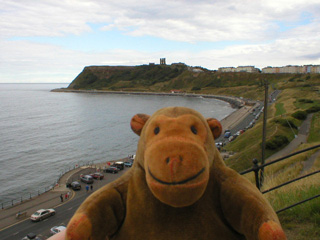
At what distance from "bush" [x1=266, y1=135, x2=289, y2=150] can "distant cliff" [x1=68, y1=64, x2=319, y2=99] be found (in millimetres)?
74417

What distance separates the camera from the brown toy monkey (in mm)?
1755

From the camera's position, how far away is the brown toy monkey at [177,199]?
5.76 feet

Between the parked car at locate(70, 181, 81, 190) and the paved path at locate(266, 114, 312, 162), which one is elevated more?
the paved path at locate(266, 114, 312, 162)

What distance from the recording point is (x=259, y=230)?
179cm

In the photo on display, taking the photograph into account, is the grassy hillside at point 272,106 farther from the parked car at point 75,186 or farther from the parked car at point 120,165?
the parked car at point 75,186

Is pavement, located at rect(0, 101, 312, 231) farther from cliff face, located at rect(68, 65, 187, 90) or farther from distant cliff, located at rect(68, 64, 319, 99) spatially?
cliff face, located at rect(68, 65, 187, 90)

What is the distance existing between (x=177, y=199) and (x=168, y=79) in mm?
157188

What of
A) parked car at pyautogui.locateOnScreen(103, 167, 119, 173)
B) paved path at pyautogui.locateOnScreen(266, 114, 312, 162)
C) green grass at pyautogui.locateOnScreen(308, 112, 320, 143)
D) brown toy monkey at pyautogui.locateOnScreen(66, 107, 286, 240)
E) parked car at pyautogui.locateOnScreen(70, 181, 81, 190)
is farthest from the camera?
parked car at pyautogui.locateOnScreen(103, 167, 119, 173)

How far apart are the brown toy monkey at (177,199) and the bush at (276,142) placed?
1903 centimetres

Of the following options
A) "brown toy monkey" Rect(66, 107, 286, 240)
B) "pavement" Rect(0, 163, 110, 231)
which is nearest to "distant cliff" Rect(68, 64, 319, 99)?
"pavement" Rect(0, 163, 110, 231)

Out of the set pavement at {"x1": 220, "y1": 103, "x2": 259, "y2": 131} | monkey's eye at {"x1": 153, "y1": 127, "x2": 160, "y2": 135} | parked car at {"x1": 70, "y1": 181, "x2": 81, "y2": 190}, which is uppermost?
monkey's eye at {"x1": 153, "y1": 127, "x2": 160, "y2": 135}

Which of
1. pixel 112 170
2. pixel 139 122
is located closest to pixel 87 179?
pixel 112 170

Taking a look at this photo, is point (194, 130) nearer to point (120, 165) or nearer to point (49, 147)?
point (120, 165)

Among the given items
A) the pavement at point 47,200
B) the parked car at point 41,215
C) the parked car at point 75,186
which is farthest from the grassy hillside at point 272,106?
the parked car at point 75,186
